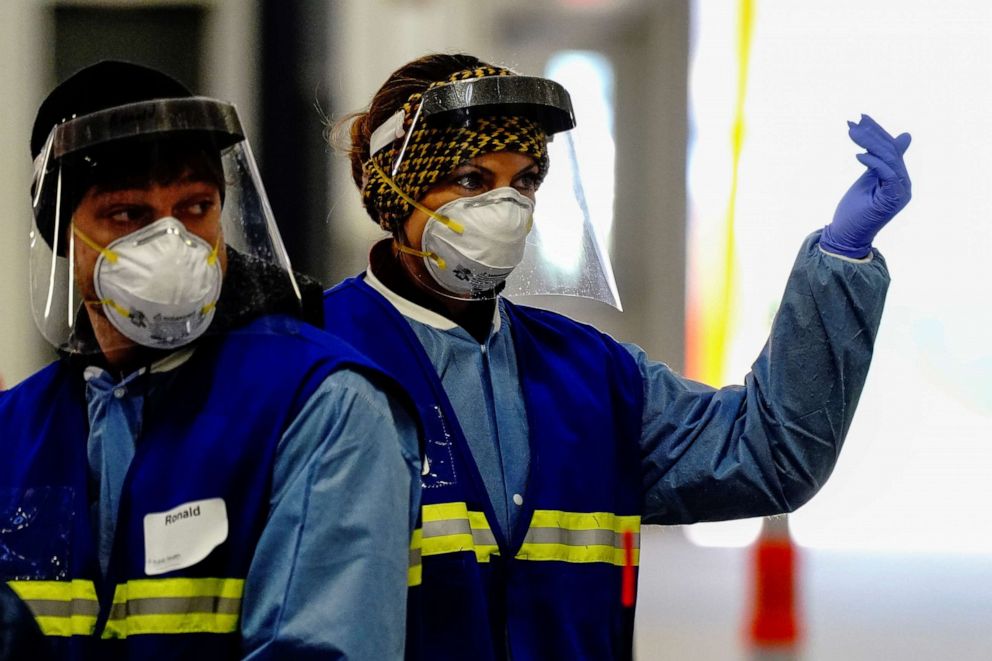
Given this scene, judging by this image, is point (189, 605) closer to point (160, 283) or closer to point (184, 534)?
point (184, 534)

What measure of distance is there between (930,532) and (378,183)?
5009 mm

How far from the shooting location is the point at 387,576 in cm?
192

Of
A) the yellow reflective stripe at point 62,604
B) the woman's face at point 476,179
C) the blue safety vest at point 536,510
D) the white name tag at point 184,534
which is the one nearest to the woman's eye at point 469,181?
the woman's face at point 476,179

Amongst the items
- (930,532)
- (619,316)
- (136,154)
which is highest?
(136,154)

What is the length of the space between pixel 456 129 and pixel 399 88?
16 cm

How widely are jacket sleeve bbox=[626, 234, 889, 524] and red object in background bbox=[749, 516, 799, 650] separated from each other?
2195 mm

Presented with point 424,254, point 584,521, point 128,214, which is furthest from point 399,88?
point 584,521

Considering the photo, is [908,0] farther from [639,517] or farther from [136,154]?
[136,154]

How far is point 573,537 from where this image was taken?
2434 mm

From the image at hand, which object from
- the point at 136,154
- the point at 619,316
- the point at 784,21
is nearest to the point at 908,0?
the point at 784,21

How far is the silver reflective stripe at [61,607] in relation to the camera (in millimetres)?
→ 2016

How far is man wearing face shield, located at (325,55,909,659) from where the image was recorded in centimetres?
236

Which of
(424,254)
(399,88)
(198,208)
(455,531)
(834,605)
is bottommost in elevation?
(834,605)

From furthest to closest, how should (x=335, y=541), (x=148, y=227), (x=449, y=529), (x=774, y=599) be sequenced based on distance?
(x=774, y=599) < (x=449, y=529) < (x=148, y=227) < (x=335, y=541)
